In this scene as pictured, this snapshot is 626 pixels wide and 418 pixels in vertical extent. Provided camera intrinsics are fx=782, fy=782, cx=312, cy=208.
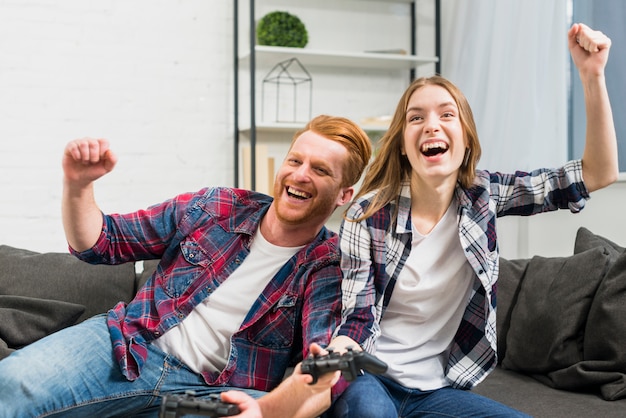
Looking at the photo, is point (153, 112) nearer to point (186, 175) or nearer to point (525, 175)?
point (186, 175)

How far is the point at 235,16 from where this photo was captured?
3680 millimetres

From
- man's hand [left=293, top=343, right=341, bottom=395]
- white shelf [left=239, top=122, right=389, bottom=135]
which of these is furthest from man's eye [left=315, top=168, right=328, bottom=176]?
white shelf [left=239, top=122, right=389, bottom=135]

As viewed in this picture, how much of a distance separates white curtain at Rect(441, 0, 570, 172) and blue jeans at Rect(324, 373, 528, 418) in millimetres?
1707

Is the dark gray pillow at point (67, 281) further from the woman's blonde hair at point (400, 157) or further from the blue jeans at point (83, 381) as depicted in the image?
the woman's blonde hair at point (400, 157)

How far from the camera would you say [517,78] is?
3.28 metres

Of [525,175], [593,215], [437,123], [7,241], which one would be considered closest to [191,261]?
[437,123]

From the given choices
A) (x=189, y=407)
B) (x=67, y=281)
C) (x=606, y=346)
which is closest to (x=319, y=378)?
(x=189, y=407)

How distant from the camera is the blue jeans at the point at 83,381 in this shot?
1615mm

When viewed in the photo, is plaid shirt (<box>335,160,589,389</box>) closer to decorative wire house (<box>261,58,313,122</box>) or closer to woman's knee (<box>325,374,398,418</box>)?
woman's knee (<box>325,374,398,418</box>)

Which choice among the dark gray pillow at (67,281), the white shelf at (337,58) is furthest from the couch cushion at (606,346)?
the white shelf at (337,58)

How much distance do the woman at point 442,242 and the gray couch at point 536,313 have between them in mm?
390

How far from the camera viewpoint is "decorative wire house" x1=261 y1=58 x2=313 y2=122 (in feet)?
12.6

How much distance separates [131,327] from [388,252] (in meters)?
0.64

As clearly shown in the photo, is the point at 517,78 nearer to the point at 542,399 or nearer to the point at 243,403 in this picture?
the point at 542,399
